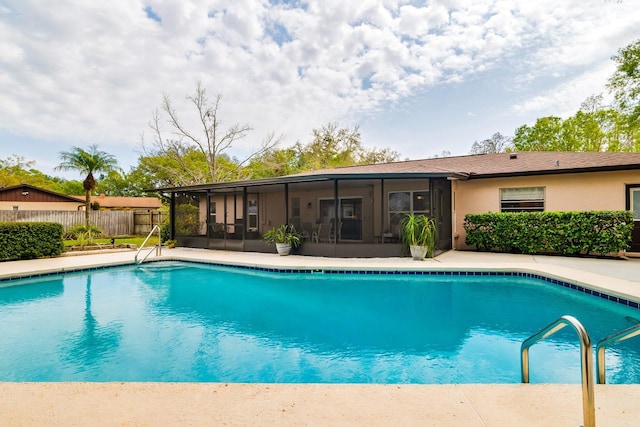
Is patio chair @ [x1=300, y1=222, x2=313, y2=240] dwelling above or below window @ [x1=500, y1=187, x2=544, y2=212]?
below

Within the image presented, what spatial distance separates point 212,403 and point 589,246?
10827 millimetres

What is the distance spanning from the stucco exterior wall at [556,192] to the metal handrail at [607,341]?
9.42 meters

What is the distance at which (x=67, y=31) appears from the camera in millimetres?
11117

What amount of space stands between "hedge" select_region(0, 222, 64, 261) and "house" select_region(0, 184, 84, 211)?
14410mm

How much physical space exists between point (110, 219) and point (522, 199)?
21378mm

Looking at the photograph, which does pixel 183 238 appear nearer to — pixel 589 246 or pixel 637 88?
pixel 589 246

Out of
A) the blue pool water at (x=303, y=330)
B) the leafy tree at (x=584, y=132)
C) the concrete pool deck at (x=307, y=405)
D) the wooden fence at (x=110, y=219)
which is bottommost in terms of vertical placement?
the blue pool water at (x=303, y=330)

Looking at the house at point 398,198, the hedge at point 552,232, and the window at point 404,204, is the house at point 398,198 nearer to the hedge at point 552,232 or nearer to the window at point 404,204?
the window at point 404,204

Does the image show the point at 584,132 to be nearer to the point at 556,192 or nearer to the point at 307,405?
the point at 556,192

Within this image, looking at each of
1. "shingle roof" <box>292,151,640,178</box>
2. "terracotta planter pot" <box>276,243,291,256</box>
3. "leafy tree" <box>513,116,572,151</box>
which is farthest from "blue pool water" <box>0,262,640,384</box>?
"leafy tree" <box>513,116,572,151</box>

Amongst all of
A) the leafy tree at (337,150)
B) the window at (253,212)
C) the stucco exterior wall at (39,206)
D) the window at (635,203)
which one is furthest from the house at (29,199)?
the window at (635,203)

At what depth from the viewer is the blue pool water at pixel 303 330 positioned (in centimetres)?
345

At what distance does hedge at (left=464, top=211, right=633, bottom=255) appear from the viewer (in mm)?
8867

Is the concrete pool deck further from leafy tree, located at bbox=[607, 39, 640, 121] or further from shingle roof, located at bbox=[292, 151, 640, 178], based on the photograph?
leafy tree, located at bbox=[607, 39, 640, 121]
